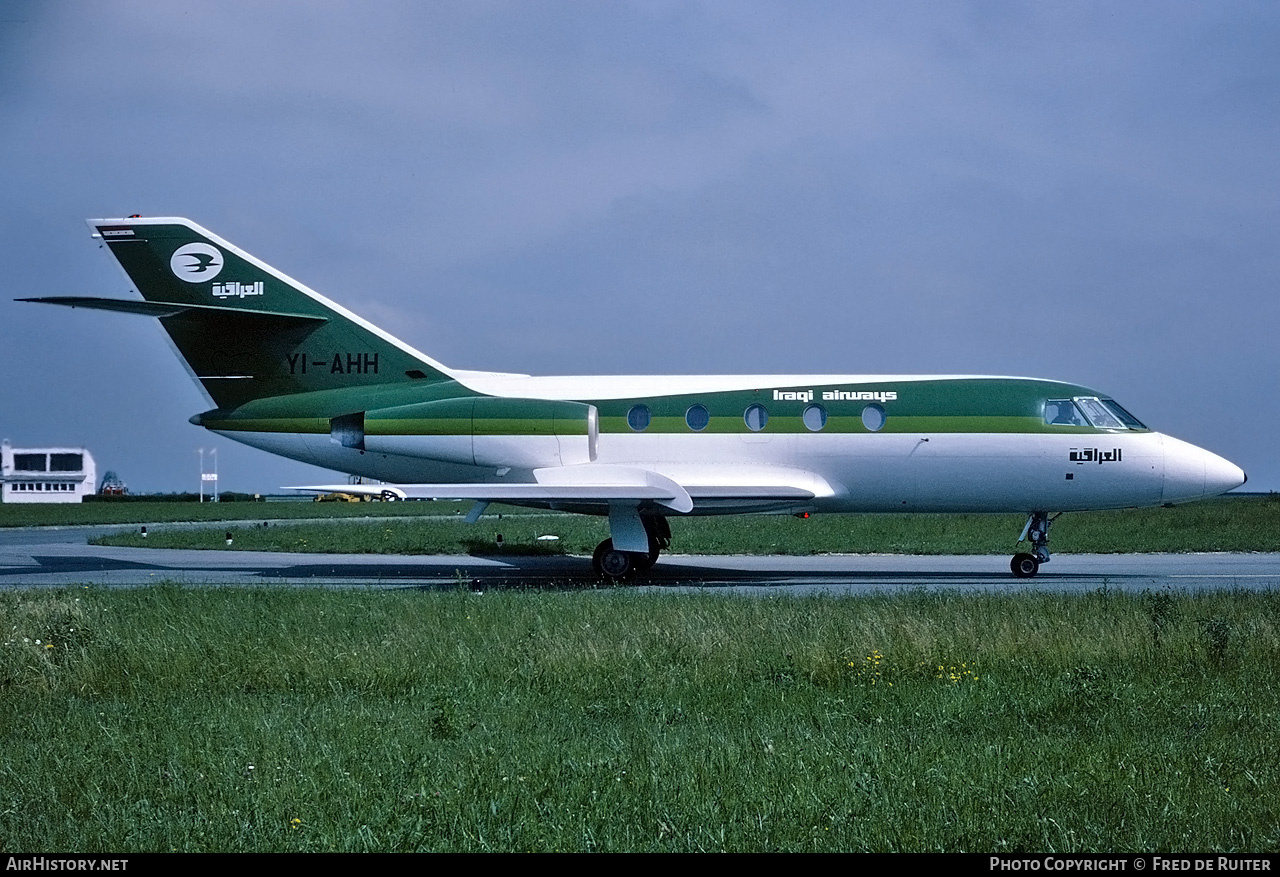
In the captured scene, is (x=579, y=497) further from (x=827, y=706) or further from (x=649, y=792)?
(x=649, y=792)

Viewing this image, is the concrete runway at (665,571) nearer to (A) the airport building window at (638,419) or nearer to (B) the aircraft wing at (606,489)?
(B) the aircraft wing at (606,489)

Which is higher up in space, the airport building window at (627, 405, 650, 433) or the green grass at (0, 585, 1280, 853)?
the airport building window at (627, 405, 650, 433)

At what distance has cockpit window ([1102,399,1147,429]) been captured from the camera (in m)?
18.6

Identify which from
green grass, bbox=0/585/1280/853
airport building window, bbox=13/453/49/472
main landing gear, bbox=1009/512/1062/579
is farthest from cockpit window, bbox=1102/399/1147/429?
airport building window, bbox=13/453/49/472

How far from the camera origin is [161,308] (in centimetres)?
1742

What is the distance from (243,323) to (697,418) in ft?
27.2

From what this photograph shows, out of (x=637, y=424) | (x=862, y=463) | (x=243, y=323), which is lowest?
(x=862, y=463)

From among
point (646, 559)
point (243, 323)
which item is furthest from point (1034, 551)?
point (243, 323)

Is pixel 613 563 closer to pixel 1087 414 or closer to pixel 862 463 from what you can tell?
pixel 862 463

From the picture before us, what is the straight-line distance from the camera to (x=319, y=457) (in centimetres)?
1900

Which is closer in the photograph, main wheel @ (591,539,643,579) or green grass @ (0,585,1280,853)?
green grass @ (0,585,1280,853)

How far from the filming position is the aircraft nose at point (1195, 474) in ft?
59.4

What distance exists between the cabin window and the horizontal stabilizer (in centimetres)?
583

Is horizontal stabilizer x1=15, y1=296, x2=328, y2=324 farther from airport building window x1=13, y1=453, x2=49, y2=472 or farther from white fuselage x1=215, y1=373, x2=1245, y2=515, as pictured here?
airport building window x1=13, y1=453, x2=49, y2=472
